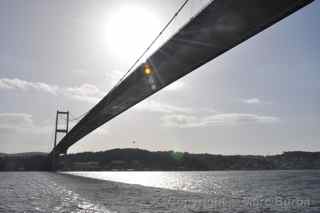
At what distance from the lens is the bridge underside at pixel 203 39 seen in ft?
53.6

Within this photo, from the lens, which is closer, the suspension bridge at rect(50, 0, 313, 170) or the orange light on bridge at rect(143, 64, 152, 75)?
the suspension bridge at rect(50, 0, 313, 170)

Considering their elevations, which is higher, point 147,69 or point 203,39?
point 203,39

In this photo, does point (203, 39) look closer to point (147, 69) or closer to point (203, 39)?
point (203, 39)

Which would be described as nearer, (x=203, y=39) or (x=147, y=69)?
(x=203, y=39)

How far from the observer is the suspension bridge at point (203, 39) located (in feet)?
53.6

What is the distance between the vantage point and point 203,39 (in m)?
20.0

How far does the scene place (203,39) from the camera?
19953mm

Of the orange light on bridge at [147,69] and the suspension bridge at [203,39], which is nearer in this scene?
the suspension bridge at [203,39]

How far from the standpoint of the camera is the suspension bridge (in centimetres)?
1634

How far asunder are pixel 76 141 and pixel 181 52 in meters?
51.7

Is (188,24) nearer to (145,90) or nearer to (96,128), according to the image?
(145,90)

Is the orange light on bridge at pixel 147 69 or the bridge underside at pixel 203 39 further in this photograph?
the orange light on bridge at pixel 147 69

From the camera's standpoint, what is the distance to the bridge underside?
16.3 metres

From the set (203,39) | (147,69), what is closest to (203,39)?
(203,39)
